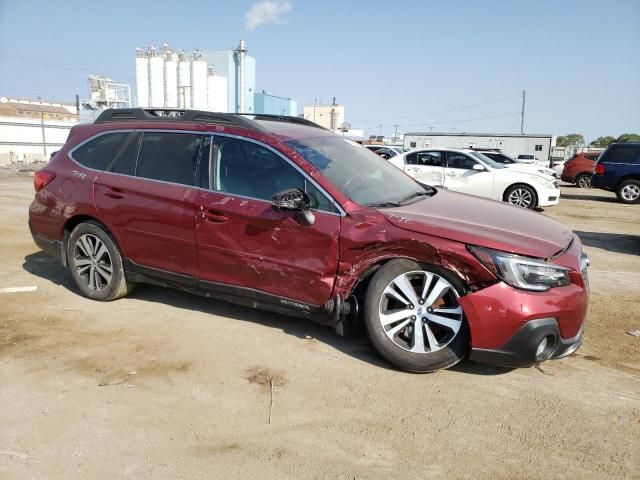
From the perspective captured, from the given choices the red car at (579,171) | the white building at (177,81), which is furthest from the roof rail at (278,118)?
the white building at (177,81)

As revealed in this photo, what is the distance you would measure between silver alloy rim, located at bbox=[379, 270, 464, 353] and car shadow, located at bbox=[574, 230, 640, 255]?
229 inches

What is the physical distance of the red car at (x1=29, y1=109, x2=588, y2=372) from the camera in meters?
3.22

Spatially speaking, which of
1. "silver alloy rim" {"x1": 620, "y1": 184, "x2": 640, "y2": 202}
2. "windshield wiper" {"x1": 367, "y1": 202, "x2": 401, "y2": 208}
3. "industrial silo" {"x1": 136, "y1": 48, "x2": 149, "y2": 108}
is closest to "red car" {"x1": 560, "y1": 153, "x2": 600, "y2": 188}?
"silver alloy rim" {"x1": 620, "y1": 184, "x2": 640, "y2": 202}

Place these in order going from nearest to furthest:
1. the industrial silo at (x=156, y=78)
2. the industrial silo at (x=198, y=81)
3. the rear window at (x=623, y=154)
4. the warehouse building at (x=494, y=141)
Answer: the rear window at (x=623, y=154)
the warehouse building at (x=494, y=141)
the industrial silo at (x=198, y=81)
the industrial silo at (x=156, y=78)

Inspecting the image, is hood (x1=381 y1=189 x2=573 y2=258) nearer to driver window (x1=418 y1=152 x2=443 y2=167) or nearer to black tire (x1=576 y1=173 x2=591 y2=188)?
driver window (x1=418 y1=152 x2=443 y2=167)

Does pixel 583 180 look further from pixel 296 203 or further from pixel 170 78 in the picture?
pixel 170 78

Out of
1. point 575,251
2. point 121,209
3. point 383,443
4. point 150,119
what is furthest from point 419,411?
point 150,119

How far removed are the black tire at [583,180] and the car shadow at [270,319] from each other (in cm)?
2065

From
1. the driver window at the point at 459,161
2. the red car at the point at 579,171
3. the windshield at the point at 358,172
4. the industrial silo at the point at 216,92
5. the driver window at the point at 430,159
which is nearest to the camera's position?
the windshield at the point at 358,172

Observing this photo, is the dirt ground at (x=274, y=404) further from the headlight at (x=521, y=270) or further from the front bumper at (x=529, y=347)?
the headlight at (x=521, y=270)

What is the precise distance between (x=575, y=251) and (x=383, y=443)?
192 cm

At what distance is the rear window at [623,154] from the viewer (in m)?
15.3

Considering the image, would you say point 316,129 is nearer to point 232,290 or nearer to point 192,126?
point 192,126

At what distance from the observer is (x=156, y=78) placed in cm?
4816
